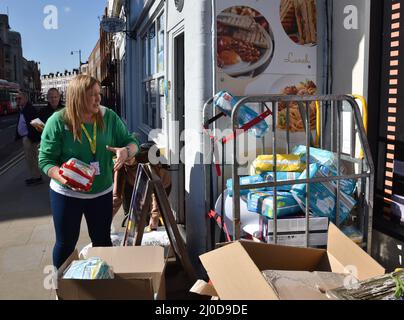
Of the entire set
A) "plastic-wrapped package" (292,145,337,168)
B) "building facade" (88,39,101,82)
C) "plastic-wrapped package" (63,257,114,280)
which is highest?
"building facade" (88,39,101,82)

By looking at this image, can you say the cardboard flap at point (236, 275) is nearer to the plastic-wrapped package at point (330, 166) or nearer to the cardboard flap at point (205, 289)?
the cardboard flap at point (205, 289)

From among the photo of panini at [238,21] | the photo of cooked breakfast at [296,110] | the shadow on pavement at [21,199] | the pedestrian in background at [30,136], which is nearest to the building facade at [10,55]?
the shadow on pavement at [21,199]

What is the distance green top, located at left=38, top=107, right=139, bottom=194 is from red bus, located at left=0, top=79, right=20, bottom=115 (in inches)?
1471

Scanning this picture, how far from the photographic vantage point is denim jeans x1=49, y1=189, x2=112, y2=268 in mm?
3072

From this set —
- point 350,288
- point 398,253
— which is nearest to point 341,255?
point 350,288

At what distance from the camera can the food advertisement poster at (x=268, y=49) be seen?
374 cm

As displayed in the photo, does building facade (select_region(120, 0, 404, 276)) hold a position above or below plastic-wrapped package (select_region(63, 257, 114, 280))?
above

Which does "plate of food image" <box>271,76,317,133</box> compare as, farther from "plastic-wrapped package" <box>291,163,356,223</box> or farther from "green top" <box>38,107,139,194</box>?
"green top" <box>38,107,139,194</box>

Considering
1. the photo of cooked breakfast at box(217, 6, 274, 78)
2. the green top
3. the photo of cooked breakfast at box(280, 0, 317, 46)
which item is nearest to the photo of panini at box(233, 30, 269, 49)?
the photo of cooked breakfast at box(217, 6, 274, 78)

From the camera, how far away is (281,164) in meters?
3.25

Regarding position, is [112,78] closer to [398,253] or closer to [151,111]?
[151,111]

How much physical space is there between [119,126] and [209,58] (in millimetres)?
1034

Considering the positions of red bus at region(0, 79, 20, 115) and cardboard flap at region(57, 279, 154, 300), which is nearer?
cardboard flap at region(57, 279, 154, 300)

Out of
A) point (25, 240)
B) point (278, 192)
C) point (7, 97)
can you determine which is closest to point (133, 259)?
point (278, 192)
